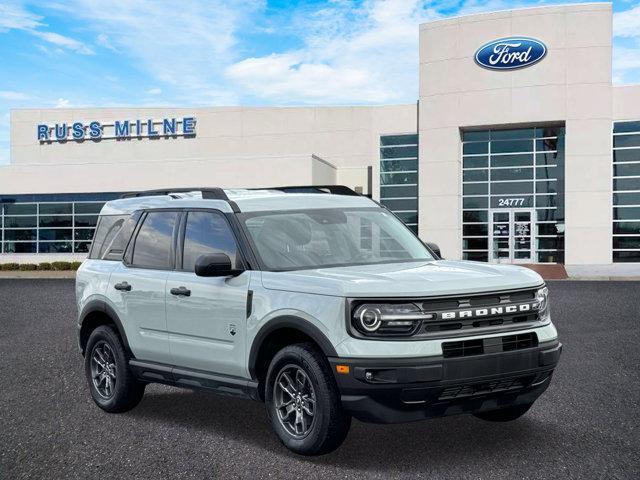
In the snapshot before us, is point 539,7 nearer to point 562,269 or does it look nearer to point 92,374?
point 562,269

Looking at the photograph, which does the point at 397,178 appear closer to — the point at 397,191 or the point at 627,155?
the point at 397,191

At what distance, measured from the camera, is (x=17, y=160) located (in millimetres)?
56531

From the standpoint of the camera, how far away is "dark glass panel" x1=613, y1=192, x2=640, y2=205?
40.1 m

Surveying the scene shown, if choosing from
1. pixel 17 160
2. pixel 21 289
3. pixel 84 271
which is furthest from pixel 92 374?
pixel 17 160

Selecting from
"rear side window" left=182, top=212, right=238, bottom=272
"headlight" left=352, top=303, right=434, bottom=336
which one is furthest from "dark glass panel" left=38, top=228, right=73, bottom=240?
"headlight" left=352, top=303, right=434, bottom=336

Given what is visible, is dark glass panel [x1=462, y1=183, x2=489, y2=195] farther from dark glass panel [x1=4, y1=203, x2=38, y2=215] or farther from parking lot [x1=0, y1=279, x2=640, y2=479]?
parking lot [x1=0, y1=279, x2=640, y2=479]

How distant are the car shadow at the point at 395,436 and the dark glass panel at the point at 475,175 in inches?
1399

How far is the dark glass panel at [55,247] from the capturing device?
49219 mm

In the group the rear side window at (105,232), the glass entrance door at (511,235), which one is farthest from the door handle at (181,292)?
the glass entrance door at (511,235)

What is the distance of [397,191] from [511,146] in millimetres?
6196

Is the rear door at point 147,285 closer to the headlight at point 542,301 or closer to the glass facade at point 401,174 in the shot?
the headlight at point 542,301

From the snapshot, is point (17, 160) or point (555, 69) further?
point (17, 160)

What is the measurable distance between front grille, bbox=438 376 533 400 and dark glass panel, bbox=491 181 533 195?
36.9 metres

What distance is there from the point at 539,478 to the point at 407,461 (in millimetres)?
920
